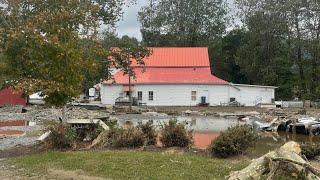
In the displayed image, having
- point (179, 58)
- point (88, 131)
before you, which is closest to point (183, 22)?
point (179, 58)

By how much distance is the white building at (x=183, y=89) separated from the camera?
6353 centimetres

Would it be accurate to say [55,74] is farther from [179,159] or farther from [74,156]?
[179,159]

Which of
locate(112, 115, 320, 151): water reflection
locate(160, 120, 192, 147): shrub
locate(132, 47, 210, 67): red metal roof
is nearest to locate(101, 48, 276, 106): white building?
locate(132, 47, 210, 67): red metal roof

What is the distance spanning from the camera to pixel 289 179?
1138cm

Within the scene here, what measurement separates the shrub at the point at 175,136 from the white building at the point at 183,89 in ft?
145

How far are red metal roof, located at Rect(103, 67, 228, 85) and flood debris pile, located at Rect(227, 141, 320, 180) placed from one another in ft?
167

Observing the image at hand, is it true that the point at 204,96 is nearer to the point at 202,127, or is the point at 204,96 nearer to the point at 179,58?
the point at 179,58

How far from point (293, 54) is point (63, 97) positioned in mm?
58740

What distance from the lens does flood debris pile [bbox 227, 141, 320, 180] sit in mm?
11195

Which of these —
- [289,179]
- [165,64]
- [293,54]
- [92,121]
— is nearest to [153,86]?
[165,64]

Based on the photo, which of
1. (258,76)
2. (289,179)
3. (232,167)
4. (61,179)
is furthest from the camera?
(258,76)

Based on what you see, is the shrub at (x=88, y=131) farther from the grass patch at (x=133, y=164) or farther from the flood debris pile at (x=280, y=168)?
the flood debris pile at (x=280, y=168)

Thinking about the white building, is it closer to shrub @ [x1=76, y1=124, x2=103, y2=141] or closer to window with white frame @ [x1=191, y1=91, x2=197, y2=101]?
window with white frame @ [x1=191, y1=91, x2=197, y2=101]

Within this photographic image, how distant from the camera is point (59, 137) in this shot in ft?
56.7
